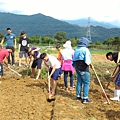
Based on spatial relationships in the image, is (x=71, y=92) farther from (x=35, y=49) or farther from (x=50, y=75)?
(x=35, y=49)

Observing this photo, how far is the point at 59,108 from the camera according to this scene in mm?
5895

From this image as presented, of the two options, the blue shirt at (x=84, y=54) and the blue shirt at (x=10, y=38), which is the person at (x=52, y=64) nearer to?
the blue shirt at (x=84, y=54)

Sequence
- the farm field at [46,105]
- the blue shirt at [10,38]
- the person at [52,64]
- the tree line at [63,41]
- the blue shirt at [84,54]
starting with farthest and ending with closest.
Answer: the tree line at [63,41] < the blue shirt at [10,38] < the person at [52,64] < the blue shirt at [84,54] < the farm field at [46,105]

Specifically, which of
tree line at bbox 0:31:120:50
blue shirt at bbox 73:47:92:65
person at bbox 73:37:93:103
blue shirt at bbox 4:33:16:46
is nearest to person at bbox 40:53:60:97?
person at bbox 73:37:93:103

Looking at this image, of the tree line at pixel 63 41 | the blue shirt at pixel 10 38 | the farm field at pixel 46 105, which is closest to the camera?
the farm field at pixel 46 105

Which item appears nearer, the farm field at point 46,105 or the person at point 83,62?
the farm field at point 46,105

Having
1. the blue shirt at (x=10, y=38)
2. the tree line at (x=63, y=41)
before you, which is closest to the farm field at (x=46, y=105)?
the blue shirt at (x=10, y=38)

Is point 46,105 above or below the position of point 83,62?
below

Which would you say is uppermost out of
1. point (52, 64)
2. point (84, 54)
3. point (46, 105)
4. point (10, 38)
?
point (10, 38)

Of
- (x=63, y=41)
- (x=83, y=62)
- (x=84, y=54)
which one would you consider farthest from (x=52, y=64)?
(x=63, y=41)

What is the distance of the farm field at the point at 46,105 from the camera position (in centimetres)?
537

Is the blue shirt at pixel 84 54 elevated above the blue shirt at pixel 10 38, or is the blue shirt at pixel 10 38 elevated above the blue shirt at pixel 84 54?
the blue shirt at pixel 10 38

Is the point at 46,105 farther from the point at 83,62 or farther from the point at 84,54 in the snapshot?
the point at 84,54

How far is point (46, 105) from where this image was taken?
6.38 metres
